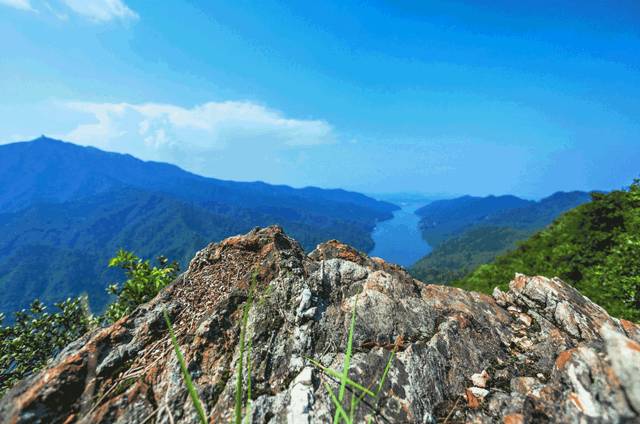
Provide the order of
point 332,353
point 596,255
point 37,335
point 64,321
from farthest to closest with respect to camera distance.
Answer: point 596,255
point 64,321
point 37,335
point 332,353

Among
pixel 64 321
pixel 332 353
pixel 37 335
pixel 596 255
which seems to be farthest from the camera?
pixel 596 255

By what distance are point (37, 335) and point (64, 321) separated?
4.99ft

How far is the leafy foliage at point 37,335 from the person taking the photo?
1441 centimetres

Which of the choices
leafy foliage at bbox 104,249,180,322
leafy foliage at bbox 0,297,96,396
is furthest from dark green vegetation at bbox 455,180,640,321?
leafy foliage at bbox 0,297,96,396

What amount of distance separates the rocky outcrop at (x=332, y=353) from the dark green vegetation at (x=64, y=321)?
510 cm

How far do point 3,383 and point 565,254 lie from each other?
4564 cm

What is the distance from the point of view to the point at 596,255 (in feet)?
97.1

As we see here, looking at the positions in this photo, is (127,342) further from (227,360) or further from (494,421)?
(494,421)

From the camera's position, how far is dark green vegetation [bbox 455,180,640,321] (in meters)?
17.0

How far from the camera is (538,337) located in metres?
7.66

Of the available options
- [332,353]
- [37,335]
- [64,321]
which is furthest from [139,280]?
[64,321]

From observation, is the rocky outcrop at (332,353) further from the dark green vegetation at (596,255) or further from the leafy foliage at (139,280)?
the dark green vegetation at (596,255)

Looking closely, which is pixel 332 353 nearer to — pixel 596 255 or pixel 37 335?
pixel 37 335

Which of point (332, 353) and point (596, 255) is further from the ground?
point (332, 353)
